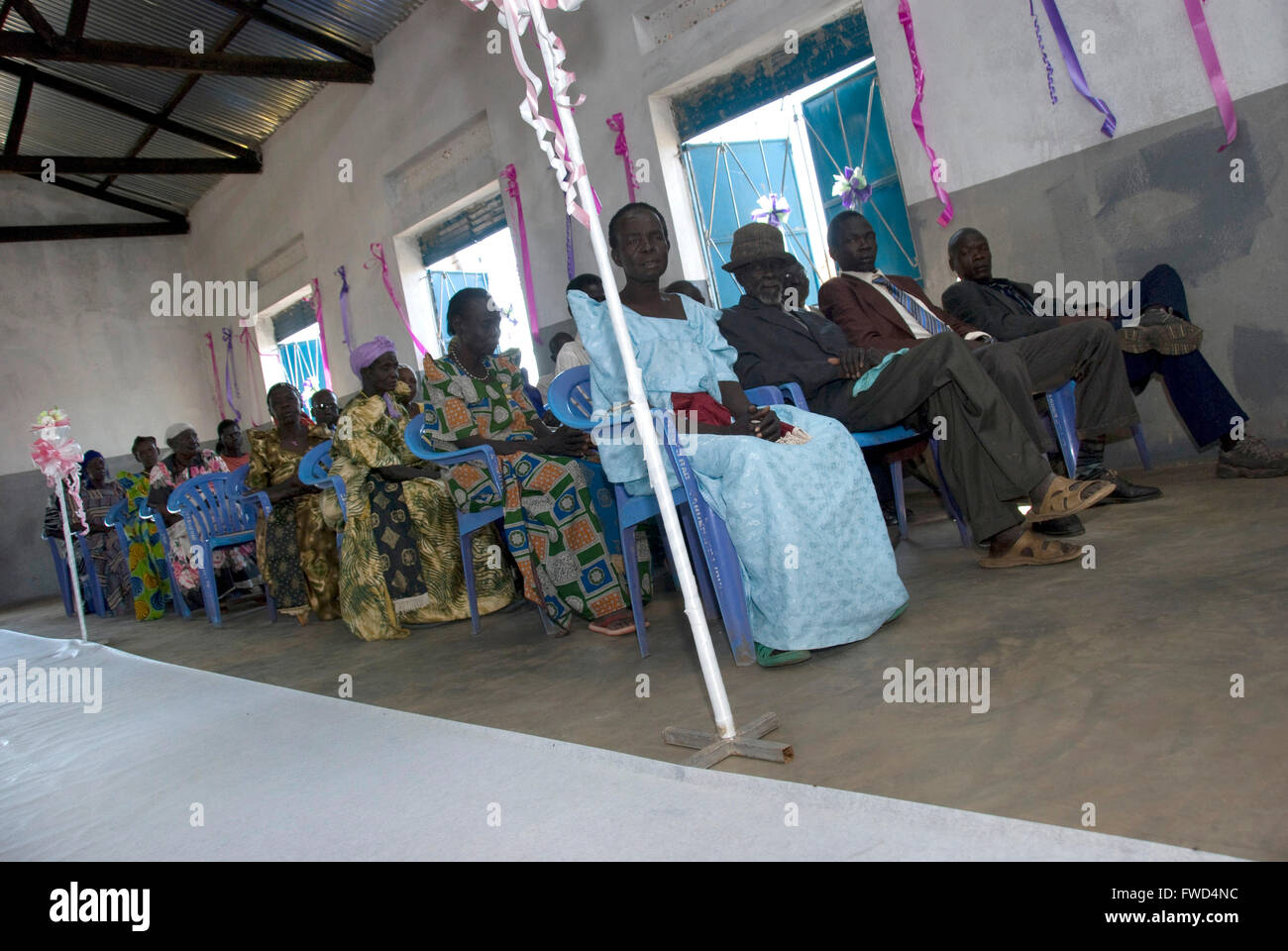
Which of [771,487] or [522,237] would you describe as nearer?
[771,487]

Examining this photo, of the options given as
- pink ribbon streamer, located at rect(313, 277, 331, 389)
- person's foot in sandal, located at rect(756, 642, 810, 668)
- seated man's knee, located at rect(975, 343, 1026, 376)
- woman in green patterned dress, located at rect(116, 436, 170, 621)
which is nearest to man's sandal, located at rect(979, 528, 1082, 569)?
seated man's knee, located at rect(975, 343, 1026, 376)

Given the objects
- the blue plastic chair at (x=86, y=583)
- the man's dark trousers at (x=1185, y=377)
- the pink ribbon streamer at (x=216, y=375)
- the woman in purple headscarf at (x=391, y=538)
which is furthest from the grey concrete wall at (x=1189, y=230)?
the pink ribbon streamer at (x=216, y=375)

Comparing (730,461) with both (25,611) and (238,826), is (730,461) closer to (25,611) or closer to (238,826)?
(238,826)

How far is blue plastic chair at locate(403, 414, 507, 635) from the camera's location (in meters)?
3.42

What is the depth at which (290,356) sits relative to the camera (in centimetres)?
1172

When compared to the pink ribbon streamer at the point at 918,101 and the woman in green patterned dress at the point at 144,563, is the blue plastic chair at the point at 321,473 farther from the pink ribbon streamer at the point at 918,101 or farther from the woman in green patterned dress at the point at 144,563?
the pink ribbon streamer at the point at 918,101

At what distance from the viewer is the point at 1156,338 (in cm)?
375

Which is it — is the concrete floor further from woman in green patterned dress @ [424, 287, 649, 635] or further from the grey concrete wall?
the grey concrete wall

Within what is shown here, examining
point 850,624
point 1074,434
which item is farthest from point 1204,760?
point 1074,434

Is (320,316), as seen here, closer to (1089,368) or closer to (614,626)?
(614,626)

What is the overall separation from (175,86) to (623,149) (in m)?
6.16

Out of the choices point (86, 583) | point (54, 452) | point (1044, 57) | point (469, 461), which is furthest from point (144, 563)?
point (1044, 57)

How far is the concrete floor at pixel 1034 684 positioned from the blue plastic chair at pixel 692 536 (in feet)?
0.36

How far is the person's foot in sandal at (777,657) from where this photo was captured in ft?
7.70
